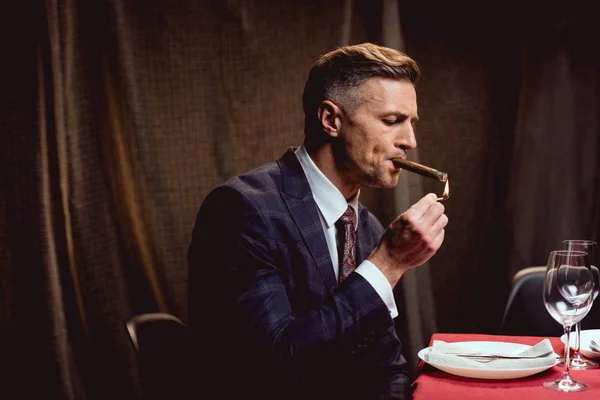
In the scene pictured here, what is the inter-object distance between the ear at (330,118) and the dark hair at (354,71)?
17mm

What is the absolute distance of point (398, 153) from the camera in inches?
80.7

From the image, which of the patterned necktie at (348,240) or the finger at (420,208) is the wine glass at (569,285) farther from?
the patterned necktie at (348,240)

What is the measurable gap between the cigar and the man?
3 centimetres

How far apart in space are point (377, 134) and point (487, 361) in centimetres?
77

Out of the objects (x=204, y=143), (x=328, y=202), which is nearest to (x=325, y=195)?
(x=328, y=202)

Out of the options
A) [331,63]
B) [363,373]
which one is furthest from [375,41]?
[363,373]

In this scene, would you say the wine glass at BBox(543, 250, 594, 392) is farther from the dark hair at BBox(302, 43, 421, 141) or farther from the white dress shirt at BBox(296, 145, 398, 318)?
the dark hair at BBox(302, 43, 421, 141)

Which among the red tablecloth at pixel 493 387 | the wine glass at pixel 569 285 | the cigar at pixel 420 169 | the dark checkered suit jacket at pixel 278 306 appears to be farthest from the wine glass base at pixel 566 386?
the cigar at pixel 420 169

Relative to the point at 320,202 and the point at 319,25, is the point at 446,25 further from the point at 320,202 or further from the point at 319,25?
the point at 320,202

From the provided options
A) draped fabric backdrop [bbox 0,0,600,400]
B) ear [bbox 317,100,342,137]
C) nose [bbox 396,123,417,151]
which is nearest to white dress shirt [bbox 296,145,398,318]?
ear [bbox 317,100,342,137]

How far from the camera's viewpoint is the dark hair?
2.05 m

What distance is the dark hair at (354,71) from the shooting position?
6.73ft

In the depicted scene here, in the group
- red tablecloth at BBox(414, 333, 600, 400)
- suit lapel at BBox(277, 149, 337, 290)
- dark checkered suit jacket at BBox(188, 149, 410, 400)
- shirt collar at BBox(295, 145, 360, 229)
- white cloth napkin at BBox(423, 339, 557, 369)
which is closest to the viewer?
red tablecloth at BBox(414, 333, 600, 400)

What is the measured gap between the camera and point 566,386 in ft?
4.80
